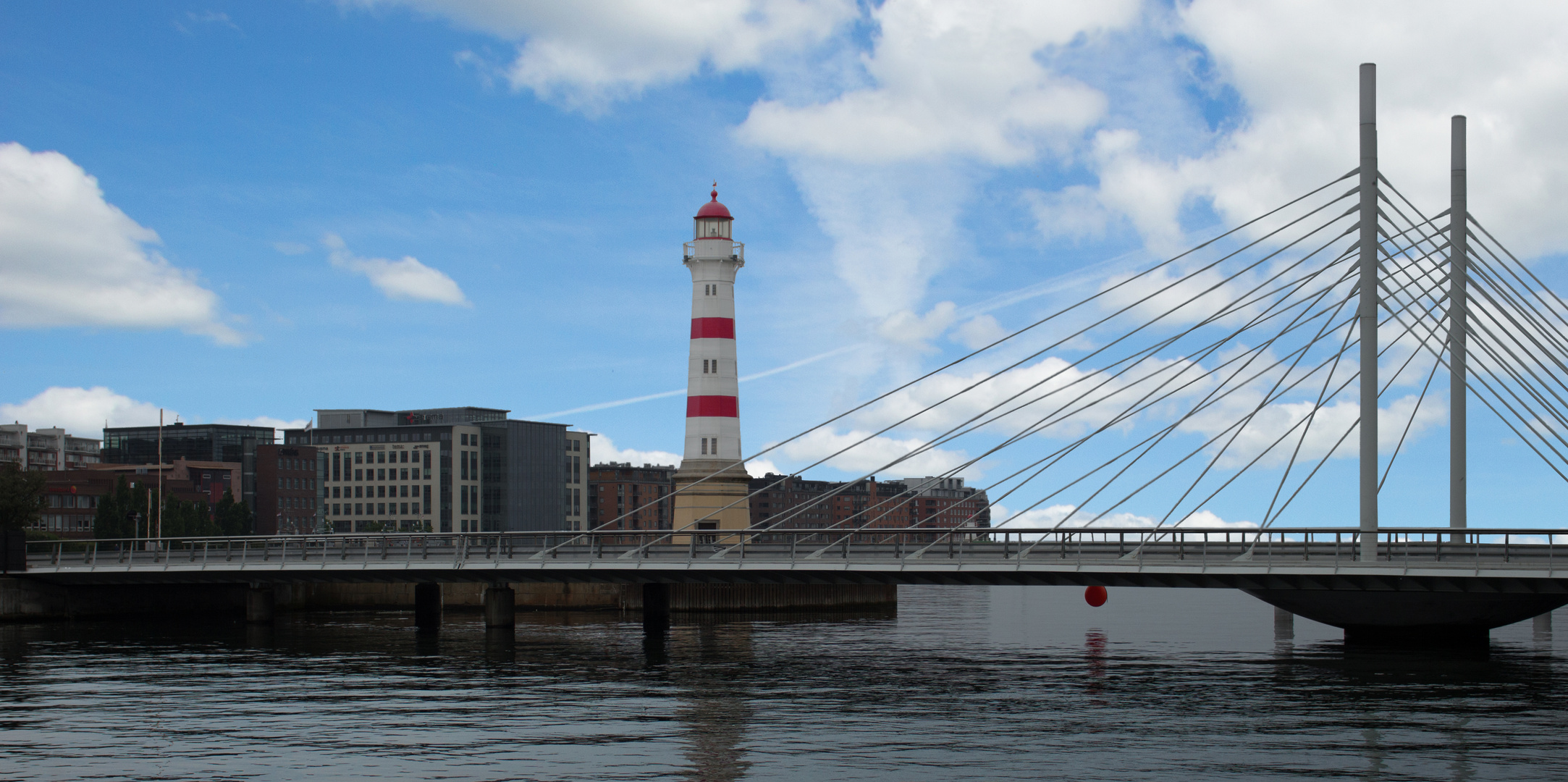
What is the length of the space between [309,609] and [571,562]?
32.1 m

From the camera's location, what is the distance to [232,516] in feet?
481

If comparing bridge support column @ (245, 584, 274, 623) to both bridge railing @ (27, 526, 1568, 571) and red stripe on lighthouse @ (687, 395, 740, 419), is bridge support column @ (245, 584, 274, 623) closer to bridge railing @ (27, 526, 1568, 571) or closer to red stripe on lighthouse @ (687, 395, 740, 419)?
bridge railing @ (27, 526, 1568, 571)

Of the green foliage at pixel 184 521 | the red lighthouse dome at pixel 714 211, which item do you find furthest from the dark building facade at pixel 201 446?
the red lighthouse dome at pixel 714 211

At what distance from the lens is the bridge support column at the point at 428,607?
60.3m

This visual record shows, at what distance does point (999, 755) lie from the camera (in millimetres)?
26422

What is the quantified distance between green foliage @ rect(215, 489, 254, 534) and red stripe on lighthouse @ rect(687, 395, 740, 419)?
84.6m

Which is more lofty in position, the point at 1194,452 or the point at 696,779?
the point at 1194,452

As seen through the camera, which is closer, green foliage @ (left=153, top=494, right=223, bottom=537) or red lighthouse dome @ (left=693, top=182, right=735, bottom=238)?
red lighthouse dome @ (left=693, top=182, right=735, bottom=238)

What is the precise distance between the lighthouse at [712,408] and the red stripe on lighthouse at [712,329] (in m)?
0.03

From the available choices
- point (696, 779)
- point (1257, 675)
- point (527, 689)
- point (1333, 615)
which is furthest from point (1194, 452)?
point (696, 779)

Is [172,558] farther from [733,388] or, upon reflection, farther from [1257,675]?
[1257,675]

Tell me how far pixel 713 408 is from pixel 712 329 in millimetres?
3770

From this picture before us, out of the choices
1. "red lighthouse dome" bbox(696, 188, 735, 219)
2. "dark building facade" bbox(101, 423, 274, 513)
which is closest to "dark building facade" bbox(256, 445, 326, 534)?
"dark building facade" bbox(101, 423, 274, 513)

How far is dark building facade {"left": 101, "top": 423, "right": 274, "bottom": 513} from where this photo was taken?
563 feet
